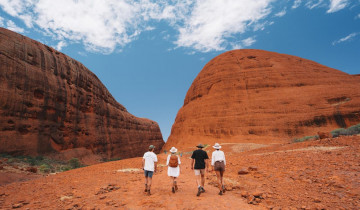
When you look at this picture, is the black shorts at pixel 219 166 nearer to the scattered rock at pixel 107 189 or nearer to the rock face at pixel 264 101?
the scattered rock at pixel 107 189

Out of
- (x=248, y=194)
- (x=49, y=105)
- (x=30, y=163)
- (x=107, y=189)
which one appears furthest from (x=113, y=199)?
(x=49, y=105)

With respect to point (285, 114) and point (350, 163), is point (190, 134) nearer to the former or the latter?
point (285, 114)

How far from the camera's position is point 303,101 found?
95.6ft

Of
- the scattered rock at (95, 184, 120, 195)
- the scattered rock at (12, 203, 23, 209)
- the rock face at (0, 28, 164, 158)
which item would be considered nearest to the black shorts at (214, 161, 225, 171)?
the scattered rock at (95, 184, 120, 195)

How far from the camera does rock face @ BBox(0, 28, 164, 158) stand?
14648mm

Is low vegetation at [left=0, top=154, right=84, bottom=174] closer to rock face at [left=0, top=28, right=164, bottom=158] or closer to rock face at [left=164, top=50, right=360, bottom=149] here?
rock face at [left=0, top=28, right=164, bottom=158]

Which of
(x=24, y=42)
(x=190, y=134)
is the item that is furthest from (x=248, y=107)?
(x=24, y=42)

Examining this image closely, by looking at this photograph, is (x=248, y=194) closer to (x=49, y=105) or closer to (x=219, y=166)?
(x=219, y=166)

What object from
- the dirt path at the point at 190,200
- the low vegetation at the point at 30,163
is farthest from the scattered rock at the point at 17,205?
the low vegetation at the point at 30,163

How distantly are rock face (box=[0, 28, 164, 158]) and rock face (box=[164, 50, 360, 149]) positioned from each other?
15546mm

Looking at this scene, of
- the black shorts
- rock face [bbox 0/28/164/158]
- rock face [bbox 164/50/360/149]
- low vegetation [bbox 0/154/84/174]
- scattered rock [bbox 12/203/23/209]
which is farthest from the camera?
rock face [bbox 164/50/360/149]

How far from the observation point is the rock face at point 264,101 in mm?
26836

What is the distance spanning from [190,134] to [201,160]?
29262 mm

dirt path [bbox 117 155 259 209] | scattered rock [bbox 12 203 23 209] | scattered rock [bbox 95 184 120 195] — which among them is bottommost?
dirt path [bbox 117 155 259 209]
